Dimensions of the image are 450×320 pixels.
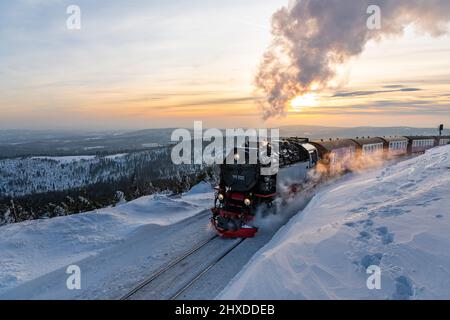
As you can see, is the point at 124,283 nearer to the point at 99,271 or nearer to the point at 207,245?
the point at 99,271

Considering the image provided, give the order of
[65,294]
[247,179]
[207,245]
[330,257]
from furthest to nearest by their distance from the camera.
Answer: [247,179] < [207,245] < [65,294] < [330,257]

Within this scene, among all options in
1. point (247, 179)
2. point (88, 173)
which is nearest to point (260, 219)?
point (247, 179)

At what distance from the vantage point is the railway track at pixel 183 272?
27.6 feet

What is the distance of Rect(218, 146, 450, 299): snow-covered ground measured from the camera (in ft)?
19.0

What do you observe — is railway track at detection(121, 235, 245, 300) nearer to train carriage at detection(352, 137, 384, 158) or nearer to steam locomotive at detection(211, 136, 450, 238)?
steam locomotive at detection(211, 136, 450, 238)

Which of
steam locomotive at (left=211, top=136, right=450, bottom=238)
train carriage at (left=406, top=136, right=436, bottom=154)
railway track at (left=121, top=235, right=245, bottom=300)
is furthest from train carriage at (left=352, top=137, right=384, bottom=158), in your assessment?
railway track at (left=121, top=235, right=245, bottom=300)

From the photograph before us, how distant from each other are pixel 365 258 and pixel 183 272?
532cm

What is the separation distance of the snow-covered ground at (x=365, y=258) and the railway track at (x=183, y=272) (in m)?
1.81

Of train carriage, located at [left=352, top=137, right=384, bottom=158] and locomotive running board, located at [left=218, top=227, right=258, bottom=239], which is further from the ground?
train carriage, located at [left=352, top=137, right=384, bottom=158]

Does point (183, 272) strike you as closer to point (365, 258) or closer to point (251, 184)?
point (251, 184)

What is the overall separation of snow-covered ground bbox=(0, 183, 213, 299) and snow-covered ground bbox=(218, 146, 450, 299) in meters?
4.65

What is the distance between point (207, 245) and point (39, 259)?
5626mm

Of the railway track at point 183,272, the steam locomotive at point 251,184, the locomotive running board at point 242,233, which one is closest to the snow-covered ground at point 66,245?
the railway track at point 183,272

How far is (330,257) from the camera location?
718 centimetres
